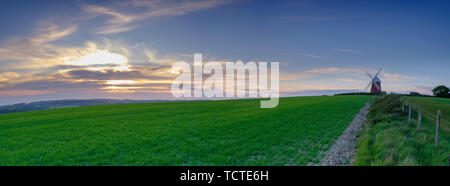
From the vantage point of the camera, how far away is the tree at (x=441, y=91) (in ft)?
311

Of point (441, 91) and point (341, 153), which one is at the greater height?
point (441, 91)

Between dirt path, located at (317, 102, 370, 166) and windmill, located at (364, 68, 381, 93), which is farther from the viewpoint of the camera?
windmill, located at (364, 68, 381, 93)

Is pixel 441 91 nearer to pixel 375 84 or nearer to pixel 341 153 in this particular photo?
pixel 375 84

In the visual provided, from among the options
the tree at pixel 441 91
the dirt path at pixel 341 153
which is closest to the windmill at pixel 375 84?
the tree at pixel 441 91

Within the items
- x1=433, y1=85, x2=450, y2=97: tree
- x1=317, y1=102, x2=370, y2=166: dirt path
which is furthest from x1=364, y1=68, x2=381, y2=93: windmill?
x1=317, y1=102, x2=370, y2=166: dirt path

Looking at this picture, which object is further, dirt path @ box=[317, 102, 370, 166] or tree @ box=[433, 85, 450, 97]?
tree @ box=[433, 85, 450, 97]

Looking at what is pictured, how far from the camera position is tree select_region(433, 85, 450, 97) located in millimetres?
94875

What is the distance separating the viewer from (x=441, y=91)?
96.5m

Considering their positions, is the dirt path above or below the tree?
below

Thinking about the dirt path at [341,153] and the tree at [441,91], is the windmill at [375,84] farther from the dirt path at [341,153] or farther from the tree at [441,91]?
the dirt path at [341,153]

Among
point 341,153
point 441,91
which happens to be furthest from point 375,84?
point 341,153

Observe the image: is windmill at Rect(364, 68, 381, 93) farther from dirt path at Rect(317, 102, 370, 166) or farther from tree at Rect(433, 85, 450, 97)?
dirt path at Rect(317, 102, 370, 166)
